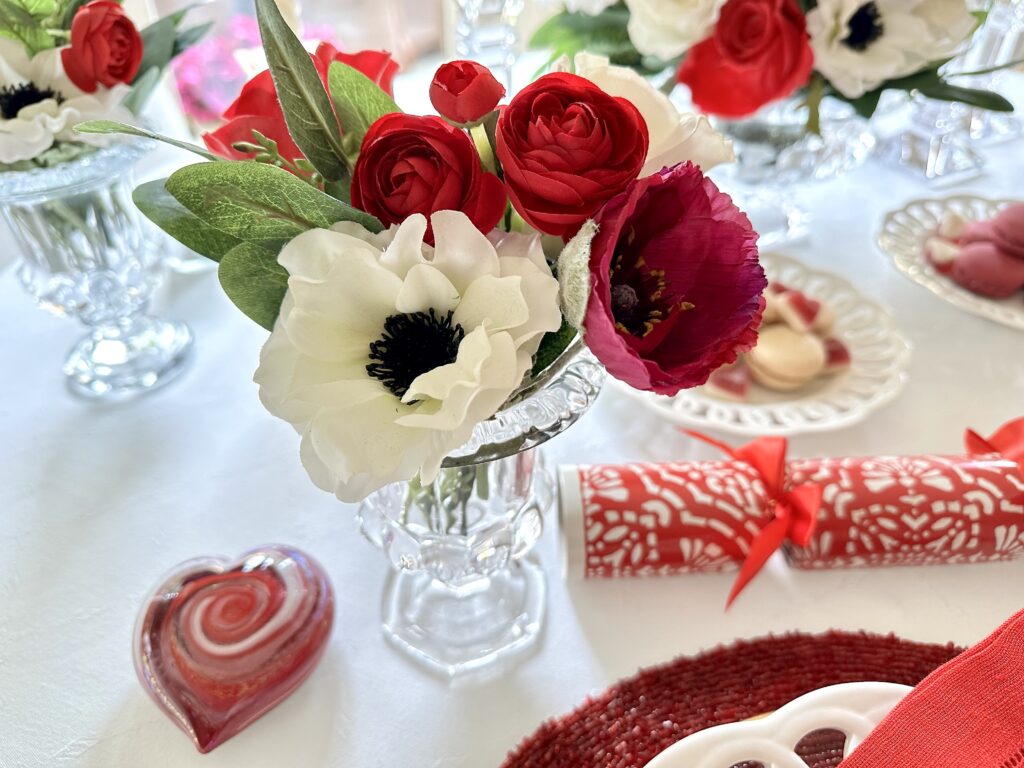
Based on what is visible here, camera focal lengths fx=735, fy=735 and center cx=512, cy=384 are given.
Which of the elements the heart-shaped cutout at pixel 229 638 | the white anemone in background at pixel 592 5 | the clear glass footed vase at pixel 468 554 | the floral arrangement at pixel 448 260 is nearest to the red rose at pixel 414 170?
the floral arrangement at pixel 448 260

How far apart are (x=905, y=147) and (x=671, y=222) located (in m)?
0.84

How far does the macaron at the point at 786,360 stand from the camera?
2.03 feet

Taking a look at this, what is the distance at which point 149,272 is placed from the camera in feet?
2.23

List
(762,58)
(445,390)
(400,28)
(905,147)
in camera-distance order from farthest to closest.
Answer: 1. (400,28)
2. (905,147)
3. (762,58)
4. (445,390)

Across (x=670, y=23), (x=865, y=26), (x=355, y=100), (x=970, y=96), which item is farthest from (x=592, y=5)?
(x=355, y=100)

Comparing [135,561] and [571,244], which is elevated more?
[571,244]

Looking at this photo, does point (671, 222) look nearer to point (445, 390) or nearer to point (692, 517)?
point (445, 390)

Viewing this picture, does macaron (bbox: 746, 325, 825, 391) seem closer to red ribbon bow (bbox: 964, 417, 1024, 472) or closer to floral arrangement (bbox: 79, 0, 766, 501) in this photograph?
red ribbon bow (bbox: 964, 417, 1024, 472)

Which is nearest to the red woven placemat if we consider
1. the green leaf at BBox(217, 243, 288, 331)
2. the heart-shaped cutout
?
the heart-shaped cutout

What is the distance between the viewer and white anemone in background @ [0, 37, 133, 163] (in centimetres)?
49

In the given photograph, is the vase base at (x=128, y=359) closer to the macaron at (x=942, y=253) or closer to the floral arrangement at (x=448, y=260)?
the floral arrangement at (x=448, y=260)

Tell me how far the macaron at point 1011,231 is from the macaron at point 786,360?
0.77 feet

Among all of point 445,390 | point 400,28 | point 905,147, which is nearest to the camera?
point 445,390

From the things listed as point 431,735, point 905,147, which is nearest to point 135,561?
point 431,735
